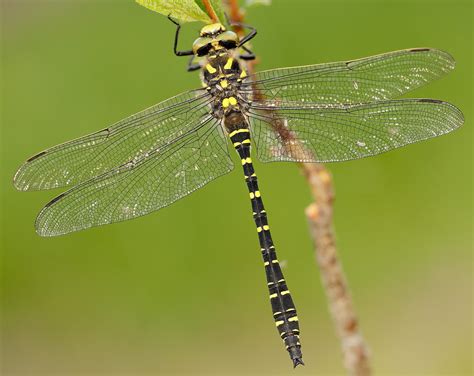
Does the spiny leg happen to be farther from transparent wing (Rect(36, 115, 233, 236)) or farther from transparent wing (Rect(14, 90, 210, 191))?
transparent wing (Rect(14, 90, 210, 191))

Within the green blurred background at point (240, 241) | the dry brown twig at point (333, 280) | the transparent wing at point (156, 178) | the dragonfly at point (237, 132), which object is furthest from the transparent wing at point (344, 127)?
the green blurred background at point (240, 241)

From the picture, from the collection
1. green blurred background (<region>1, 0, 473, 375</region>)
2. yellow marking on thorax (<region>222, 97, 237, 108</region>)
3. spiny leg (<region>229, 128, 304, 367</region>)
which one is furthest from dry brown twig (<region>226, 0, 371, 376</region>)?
green blurred background (<region>1, 0, 473, 375</region>)

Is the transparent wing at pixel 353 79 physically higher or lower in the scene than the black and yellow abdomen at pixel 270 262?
higher

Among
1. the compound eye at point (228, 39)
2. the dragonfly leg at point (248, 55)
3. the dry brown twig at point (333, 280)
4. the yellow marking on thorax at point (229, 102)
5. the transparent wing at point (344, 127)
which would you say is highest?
the compound eye at point (228, 39)

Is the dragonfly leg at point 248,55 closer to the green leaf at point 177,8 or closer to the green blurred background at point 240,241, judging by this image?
the green leaf at point 177,8

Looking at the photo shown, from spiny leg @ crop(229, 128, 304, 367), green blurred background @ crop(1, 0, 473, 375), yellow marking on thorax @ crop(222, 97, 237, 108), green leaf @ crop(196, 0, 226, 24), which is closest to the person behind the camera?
green leaf @ crop(196, 0, 226, 24)

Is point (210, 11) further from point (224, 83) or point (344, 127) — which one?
point (344, 127)

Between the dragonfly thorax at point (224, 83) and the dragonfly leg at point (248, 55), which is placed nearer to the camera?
the dragonfly leg at point (248, 55)
